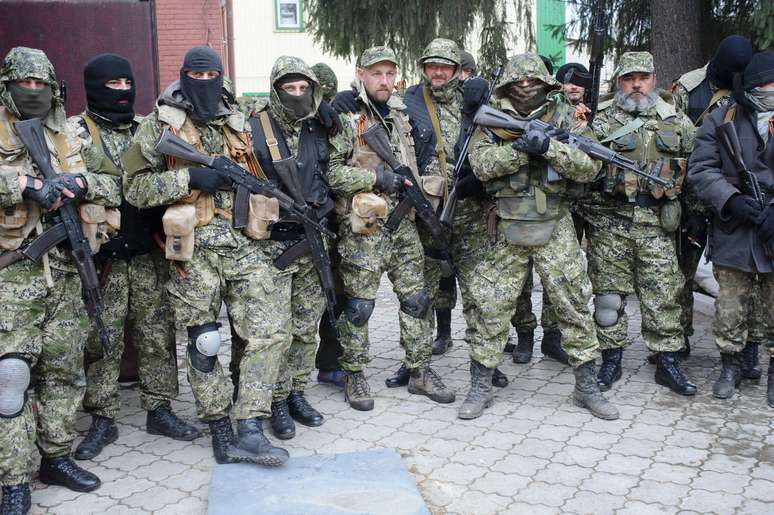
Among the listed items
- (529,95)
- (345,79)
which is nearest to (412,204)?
(529,95)

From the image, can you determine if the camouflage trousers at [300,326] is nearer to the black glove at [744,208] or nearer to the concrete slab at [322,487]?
the concrete slab at [322,487]

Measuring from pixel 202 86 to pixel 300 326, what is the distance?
1540 millimetres

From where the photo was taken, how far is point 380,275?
5270 millimetres

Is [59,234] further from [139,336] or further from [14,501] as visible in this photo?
[14,501]

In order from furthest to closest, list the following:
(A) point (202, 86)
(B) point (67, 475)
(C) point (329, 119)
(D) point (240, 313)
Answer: (C) point (329, 119) < (D) point (240, 313) < (A) point (202, 86) < (B) point (67, 475)

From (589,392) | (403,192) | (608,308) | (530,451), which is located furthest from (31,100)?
(608,308)

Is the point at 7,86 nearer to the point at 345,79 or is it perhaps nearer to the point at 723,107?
the point at 723,107

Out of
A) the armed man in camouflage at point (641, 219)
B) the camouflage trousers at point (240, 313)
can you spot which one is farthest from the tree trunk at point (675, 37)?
the camouflage trousers at point (240, 313)

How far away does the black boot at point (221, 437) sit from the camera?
446 cm

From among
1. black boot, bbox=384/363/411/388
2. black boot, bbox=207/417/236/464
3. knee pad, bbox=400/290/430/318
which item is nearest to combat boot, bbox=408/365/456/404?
black boot, bbox=384/363/411/388

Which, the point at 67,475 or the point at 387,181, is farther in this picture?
the point at 387,181

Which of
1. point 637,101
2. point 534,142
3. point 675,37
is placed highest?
point 675,37

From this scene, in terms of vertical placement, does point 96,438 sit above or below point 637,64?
below

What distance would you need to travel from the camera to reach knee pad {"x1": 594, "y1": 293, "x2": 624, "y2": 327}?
17.9ft
